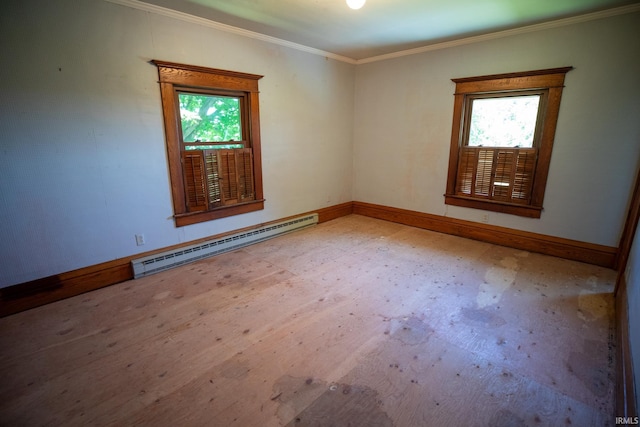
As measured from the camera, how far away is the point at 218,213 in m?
3.84

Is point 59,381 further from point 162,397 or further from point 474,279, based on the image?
point 474,279

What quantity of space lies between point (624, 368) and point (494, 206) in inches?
104

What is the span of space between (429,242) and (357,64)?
3285 millimetres

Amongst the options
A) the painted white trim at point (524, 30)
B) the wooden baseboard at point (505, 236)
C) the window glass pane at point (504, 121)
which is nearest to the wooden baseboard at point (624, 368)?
the wooden baseboard at point (505, 236)

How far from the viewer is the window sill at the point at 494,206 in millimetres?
3828

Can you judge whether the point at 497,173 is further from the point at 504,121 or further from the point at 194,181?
the point at 194,181

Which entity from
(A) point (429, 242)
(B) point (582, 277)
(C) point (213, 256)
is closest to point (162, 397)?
(C) point (213, 256)

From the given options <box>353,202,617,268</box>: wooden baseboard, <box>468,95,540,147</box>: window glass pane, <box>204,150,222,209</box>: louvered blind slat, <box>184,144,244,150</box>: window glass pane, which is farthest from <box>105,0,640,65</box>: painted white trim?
<box>353,202,617,268</box>: wooden baseboard

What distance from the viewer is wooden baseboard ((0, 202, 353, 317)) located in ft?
8.45

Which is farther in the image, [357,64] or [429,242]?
[357,64]

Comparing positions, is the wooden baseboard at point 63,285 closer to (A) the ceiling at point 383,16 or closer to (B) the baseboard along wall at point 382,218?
(B) the baseboard along wall at point 382,218

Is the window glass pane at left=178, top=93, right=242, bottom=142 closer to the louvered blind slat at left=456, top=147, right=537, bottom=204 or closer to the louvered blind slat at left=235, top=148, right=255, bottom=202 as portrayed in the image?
the louvered blind slat at left=235, top=148, right=255, bottom=202

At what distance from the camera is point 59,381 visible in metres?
1.87

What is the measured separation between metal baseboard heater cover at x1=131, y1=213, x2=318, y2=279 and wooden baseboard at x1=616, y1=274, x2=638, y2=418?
12.1 feet
